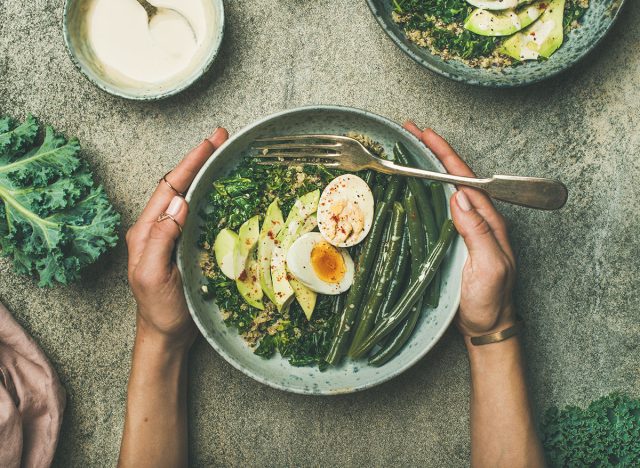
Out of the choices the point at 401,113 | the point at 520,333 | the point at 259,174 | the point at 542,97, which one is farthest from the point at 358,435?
the point at 542,97

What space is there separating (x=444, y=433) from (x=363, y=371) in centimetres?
47

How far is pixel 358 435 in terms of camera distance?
204 centimetres

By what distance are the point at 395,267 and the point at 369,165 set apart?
1.09ft

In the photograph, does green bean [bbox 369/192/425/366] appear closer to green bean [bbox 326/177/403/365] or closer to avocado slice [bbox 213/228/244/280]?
green bean [bbox 326/177/403/365]

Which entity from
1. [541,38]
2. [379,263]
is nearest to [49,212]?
[379,263]

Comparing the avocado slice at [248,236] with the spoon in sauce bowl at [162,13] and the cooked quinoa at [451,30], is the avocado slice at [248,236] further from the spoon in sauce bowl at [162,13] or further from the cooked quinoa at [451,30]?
the cooked quinoa at [451,30]

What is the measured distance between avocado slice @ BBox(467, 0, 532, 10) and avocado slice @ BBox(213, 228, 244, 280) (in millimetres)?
1102

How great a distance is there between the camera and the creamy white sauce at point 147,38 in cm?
192

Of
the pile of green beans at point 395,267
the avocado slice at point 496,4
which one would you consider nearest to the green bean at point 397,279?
the pile of green beans at point 395,267

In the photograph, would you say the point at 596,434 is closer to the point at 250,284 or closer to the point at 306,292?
the point at 306,292

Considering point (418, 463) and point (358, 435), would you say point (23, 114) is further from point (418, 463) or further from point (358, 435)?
point (418, 463)

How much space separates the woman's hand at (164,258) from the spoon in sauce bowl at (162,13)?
41cm

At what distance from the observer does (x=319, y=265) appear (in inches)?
69.1

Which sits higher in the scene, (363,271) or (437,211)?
(437,211)
